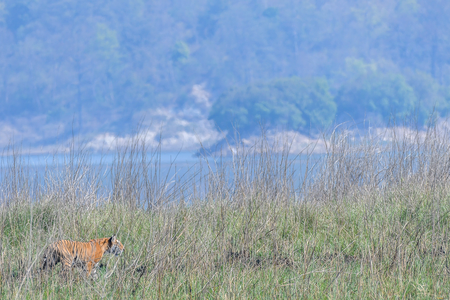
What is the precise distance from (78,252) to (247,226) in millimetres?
1136

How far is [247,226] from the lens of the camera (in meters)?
3.27

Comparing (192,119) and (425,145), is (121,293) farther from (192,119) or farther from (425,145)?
(192,119)

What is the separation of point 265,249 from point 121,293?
4.09 ft

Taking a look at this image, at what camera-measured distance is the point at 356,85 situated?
6325 centimetres

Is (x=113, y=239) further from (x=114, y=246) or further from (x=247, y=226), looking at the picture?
(x=247, y=226)

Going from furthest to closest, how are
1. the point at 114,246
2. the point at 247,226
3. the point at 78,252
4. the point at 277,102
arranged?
1. the point at 277,102
2. the point at 247,226
3. the point at 114,246
4. the point at 78,252

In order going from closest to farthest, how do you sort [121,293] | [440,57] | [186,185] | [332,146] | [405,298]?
[121,293] < [405,298] < [186,185] < [332,146] < [440,57]

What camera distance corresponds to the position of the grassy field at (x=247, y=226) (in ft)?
8.99

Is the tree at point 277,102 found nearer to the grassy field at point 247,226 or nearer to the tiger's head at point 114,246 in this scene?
the grassy field at point 247,226

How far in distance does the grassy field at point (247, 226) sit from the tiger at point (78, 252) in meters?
0.07

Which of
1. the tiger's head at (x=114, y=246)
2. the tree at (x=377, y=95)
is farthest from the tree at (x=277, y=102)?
the tiger's head at (x=114, y=246)

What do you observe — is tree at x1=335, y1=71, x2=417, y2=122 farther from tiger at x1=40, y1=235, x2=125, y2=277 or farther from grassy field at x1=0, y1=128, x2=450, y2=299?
tiger at x1=40, y1=235, x2=125, y2=277

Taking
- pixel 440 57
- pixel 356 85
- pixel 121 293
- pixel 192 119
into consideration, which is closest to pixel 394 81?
pixel 356 85

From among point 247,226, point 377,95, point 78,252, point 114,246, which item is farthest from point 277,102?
point 78,252
